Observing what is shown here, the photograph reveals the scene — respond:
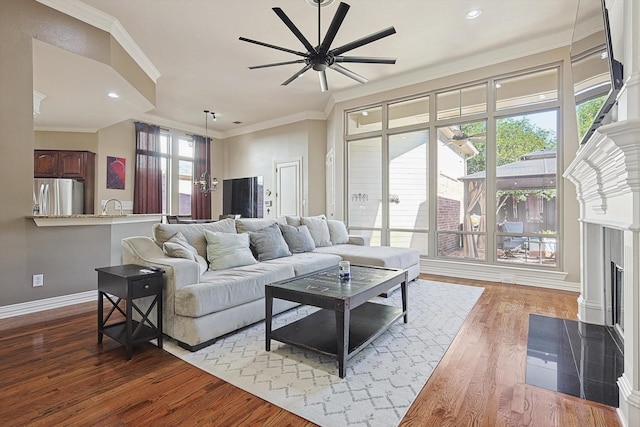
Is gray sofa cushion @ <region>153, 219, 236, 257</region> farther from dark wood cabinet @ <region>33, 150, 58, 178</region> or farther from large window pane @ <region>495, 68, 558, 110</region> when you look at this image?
dark wood cabinet @ <region>33, 150, 58, 178</region>

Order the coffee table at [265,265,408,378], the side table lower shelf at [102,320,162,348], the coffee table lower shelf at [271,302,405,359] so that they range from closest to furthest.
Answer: the coffee table at [265,265,408,378] < the coffee table lower shelf at [271,302,405,359] < the side table lower shelf at [102,320,162,348]

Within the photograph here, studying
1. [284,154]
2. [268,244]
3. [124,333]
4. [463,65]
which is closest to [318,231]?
[268,244]

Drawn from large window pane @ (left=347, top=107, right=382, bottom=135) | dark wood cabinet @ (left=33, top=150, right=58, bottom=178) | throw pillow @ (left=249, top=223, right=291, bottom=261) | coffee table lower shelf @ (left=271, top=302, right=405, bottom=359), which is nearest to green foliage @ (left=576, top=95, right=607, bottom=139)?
coffee table lower shelf @ (left=271, top=302, right=405, bottom=359)

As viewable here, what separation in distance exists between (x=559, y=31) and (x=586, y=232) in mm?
2866

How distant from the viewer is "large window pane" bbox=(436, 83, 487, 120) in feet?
16.1

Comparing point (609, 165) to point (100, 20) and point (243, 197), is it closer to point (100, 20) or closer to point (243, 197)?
point (100, 20)

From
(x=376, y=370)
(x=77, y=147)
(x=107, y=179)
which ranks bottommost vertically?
(x=376, y=370)

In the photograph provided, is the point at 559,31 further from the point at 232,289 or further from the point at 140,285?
the point at 140,285

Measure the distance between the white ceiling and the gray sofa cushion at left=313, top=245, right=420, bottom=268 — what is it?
2.86 m

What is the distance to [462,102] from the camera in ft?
16.6

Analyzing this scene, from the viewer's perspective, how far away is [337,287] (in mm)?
2369

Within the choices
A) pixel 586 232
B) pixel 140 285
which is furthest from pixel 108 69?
pixel 586 232

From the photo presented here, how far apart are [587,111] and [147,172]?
779 cm

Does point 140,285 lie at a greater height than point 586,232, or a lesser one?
lesser
